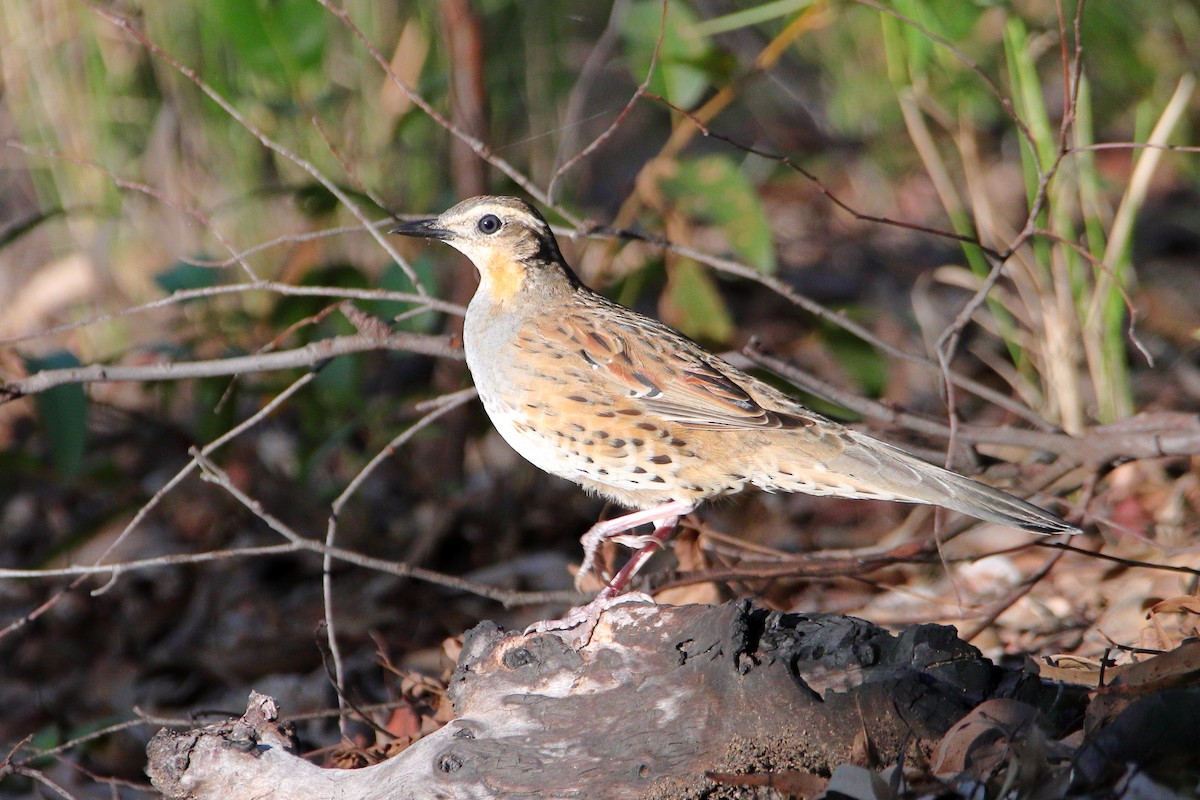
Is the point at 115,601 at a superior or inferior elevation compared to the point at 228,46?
inferior

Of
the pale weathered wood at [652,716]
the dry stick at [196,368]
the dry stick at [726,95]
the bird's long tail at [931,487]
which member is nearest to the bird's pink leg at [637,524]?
the bird's long tail at [931,487]

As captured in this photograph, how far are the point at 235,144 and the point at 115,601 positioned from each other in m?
2.97

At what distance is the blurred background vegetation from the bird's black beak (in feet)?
1.17

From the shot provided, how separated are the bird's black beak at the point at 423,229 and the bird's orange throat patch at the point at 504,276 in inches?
9.2

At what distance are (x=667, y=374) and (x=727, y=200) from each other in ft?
6.20

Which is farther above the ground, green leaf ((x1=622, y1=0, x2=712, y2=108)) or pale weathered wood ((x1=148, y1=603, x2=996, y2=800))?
green leaf ((x1=622, y1=0, x2=712, y2=108))

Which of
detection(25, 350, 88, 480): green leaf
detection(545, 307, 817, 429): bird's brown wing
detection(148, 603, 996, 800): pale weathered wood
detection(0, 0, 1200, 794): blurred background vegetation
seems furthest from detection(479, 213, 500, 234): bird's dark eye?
detection(25, 350, 88, 480): green leaf

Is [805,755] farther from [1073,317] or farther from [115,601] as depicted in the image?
[115,601]

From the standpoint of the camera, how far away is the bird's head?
4.68 metres

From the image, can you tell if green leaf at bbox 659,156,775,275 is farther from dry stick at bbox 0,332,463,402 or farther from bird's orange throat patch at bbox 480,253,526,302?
dry stick at bbox 0,332,463,402

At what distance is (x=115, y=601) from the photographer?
6.86 meters

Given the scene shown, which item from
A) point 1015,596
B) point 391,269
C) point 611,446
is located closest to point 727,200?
point 391,269

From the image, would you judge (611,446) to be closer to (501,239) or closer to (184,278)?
(501,239)

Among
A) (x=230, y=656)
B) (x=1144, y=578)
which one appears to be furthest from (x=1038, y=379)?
(x=230, y=656)
